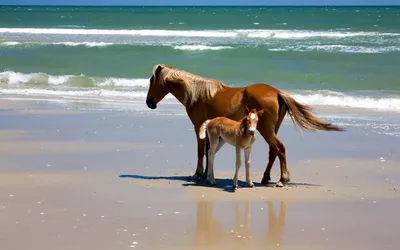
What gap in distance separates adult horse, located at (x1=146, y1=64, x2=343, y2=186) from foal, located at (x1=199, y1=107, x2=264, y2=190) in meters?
0.28

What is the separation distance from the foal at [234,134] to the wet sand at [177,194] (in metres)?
0.27

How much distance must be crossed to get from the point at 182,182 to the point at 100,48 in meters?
20.3

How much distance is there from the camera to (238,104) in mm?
8109

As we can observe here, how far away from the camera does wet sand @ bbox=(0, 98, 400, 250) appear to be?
237 inches

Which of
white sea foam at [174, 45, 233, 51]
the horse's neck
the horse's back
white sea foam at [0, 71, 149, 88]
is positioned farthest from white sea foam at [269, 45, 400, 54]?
the horse's back

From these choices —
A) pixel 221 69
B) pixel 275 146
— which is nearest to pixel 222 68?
pixel 221 69

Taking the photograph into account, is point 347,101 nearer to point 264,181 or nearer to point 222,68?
point 222,68

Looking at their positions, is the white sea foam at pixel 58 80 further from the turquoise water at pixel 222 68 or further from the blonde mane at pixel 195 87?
the blonde mane at pixel 195 87

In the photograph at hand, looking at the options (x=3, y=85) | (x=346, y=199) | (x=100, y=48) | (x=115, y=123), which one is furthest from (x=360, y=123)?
(x=100, y=48)

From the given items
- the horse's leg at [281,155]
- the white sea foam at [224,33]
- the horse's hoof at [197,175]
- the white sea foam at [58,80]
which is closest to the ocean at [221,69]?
the white sea foam at [58,80]

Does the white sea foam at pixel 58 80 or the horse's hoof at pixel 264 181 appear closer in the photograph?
the horse's hoof at pixel 264 181

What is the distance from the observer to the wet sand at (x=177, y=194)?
6.02 metres

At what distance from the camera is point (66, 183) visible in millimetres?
7809

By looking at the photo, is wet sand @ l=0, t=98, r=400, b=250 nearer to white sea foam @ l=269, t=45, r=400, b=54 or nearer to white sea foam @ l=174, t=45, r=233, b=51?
white sea foam @ l=269, t=45, r=400, b=54
